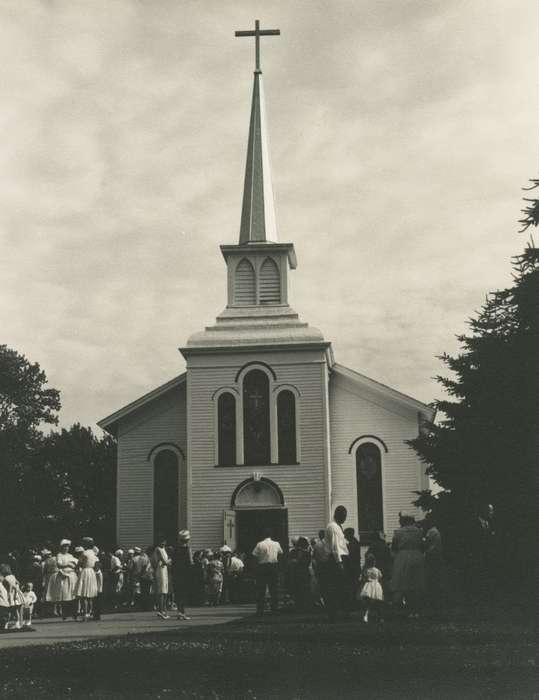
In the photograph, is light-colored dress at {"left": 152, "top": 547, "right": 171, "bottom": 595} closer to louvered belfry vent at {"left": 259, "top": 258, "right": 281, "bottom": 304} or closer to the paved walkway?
the paved walkway

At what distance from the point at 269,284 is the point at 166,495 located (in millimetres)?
7898

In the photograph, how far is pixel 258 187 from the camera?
36500 mm

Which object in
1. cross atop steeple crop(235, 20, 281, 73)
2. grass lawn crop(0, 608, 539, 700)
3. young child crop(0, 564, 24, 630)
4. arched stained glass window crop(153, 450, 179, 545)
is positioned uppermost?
cross atop steeple crop(235, 20, 281, 73)

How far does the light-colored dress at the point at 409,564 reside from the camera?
16906mm

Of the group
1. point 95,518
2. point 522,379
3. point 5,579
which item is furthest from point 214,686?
point 95,518

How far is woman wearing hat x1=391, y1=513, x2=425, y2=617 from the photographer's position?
1691cm

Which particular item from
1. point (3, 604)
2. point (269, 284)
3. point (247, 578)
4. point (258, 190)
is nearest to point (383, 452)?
point (269, 284)

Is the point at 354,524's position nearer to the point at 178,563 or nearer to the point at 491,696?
the point at 178,563

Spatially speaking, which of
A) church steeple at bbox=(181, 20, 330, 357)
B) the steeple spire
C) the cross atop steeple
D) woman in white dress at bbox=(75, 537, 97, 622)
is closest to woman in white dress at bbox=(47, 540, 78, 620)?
woman in white dress at bbox=(75, 537, 97, 622)

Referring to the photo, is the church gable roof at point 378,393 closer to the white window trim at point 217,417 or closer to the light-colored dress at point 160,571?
the white window trim at point 217,417

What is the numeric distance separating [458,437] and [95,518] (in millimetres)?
36334

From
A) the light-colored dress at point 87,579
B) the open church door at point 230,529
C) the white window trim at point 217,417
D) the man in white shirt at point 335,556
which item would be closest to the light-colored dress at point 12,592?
the light-colored dress at point 87,579

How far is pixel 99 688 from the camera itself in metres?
8.91

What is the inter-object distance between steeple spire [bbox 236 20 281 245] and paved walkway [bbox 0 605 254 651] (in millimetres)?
15721
